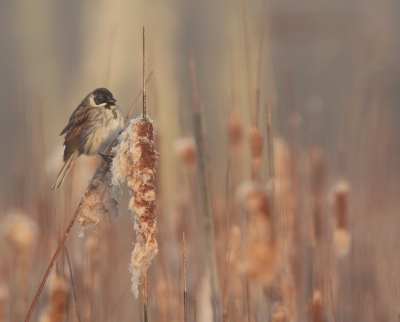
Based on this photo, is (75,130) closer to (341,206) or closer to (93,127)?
(93,127)

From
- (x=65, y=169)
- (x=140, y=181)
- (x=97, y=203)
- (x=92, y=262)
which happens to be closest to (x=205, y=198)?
(x=140, y=181)

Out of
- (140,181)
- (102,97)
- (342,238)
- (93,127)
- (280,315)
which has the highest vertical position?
(102,97)

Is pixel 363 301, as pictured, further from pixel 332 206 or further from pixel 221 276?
pixel 221 276

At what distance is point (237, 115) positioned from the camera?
2121 mm

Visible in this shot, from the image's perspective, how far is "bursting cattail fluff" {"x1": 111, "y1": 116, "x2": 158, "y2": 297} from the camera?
3.80 ft

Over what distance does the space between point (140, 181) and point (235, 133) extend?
39.6 inches

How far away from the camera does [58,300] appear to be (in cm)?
159

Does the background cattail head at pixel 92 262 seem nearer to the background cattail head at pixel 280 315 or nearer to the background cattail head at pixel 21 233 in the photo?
the background cattail head at pixel 21 233

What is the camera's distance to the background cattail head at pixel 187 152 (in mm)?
2133

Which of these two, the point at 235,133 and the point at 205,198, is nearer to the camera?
the point at 205,198

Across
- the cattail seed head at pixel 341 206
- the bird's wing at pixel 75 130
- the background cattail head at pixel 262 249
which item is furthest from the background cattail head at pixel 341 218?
the bird's wing at pixel 75 130

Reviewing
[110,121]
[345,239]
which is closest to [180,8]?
[110,121]

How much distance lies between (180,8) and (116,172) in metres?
9.23

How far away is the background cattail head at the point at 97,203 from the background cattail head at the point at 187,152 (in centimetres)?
69
